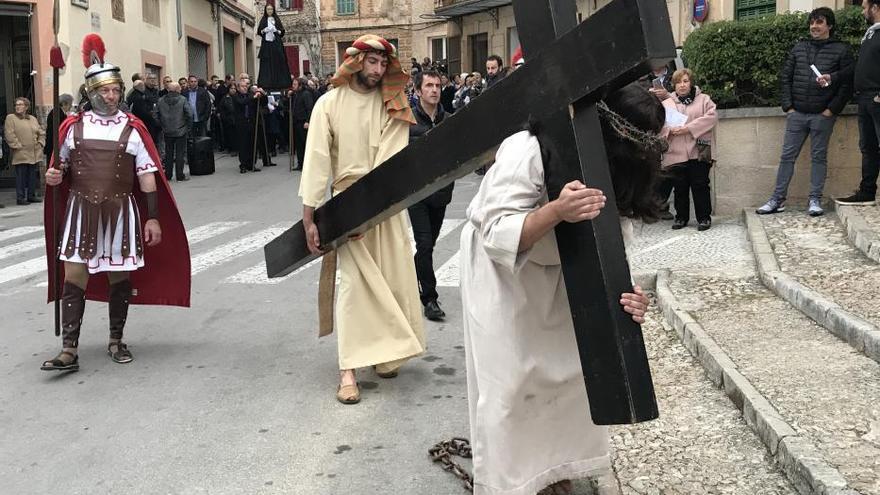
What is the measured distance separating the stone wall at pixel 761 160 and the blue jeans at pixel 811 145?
301mm

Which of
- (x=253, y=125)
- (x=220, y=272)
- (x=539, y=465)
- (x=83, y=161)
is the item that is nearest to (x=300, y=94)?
(x=253, y=125)

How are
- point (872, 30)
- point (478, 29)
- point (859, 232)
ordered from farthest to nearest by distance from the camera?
1. point (478, 29)
2. point (872, 30)
3. point (859, 232)

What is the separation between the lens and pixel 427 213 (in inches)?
263

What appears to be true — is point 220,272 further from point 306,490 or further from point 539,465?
point 539,465

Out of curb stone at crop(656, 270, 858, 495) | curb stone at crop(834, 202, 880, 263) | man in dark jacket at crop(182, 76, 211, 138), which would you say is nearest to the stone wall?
curb stone at crop(834, 202, 880, 263)

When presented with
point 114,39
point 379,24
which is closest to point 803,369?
point 114,39

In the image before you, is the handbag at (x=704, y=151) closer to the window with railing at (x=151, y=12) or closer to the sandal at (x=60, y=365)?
the sandal at (x=60, y=365)

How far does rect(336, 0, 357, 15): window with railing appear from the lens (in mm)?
43188

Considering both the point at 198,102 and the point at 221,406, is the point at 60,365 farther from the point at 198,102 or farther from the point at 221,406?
the point at 198,102

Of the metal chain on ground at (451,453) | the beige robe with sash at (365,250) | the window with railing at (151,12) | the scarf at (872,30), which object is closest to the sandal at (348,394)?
the beige robe with sash at (365,250)

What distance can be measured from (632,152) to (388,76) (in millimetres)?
2598

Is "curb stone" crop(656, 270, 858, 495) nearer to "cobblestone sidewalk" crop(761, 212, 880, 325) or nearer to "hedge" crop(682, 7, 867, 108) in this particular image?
"cobblestone sidewalk" crop(761, 212, 880, 325)

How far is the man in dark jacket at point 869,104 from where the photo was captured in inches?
315

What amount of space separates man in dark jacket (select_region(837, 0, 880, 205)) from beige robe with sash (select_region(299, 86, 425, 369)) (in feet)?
16.4
